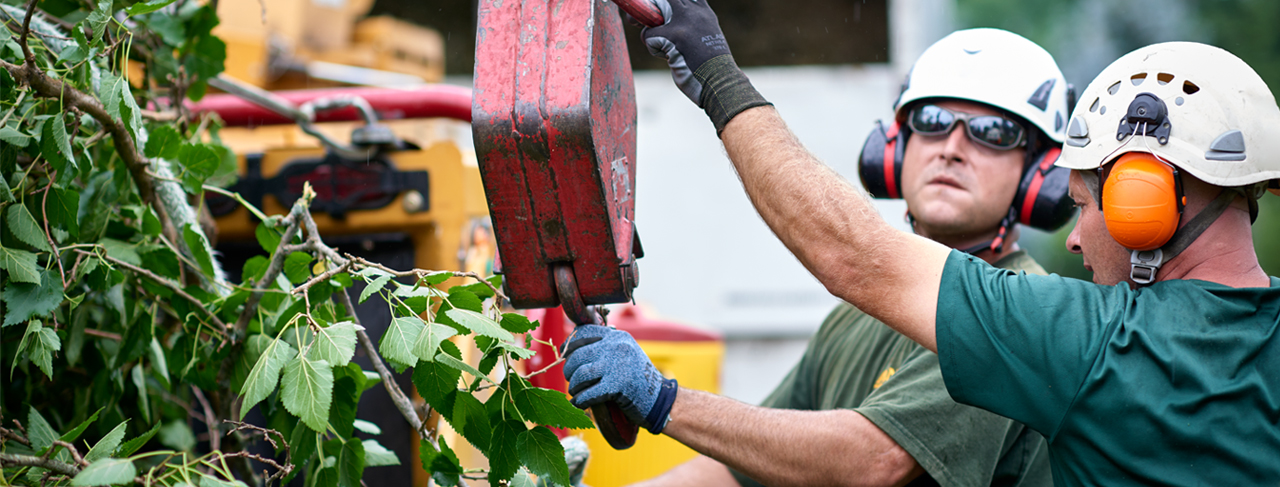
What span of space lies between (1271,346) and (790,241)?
2.38 ft

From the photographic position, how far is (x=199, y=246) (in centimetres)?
194

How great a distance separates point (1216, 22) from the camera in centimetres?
1958

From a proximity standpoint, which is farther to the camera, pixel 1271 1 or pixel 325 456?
pixel 1271 1

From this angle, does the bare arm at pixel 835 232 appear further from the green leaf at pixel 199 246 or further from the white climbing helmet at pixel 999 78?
the green leaf at pixel 199 246

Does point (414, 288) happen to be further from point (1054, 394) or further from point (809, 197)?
point (1054, 394)

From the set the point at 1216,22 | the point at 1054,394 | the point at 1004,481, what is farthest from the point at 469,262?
the point at 1216,22

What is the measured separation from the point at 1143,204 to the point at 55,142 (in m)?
1.68

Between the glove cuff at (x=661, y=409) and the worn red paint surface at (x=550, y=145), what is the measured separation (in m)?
0.25

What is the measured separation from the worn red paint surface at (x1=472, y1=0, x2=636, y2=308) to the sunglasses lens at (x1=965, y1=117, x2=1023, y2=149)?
3.40ft

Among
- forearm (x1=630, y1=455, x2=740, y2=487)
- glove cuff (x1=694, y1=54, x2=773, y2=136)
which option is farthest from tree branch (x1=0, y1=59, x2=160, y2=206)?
forearm (x1=630, y1=455, x2=740, y2=487)

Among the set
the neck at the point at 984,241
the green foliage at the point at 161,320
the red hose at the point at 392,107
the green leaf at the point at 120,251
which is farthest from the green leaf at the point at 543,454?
the red hose at the point at 392,107

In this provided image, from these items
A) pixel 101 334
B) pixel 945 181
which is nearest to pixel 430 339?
pixel 101 334

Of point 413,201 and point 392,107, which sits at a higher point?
point 392,107

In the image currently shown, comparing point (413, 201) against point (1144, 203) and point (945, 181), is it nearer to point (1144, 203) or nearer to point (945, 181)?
point (945, 181)
